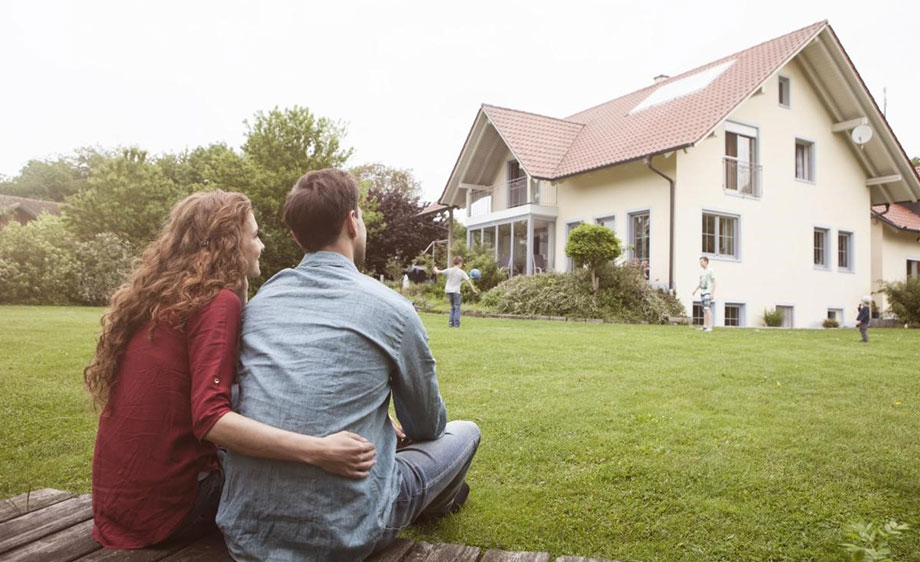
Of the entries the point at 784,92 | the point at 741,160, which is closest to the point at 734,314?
the point at 741,160

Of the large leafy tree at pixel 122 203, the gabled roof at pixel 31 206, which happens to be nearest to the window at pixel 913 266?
the large leafy tree at pixel 122 203

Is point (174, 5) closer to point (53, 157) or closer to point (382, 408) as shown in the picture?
point (382, 408)

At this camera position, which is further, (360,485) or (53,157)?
(53,157)

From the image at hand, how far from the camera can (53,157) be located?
Result: 67375 millimetres

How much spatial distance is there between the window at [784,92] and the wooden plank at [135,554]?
2183 cm

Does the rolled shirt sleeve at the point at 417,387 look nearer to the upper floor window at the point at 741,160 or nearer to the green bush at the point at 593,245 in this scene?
the green bush at the point at 593,245

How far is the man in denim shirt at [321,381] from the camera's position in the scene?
1907 mm

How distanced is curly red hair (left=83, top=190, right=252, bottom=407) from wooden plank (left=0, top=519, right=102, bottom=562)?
17.1 inches

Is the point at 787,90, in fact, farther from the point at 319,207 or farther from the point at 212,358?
the point at 212,358

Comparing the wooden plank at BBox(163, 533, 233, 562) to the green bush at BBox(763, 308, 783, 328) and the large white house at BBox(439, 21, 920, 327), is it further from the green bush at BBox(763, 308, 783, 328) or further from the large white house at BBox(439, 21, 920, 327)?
the green bush at BBox(763, 308, 783, 328)

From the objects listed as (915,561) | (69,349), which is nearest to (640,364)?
(915,561)

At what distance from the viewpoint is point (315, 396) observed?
1899mm

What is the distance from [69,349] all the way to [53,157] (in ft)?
233

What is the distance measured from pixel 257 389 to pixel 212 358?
16 cm
